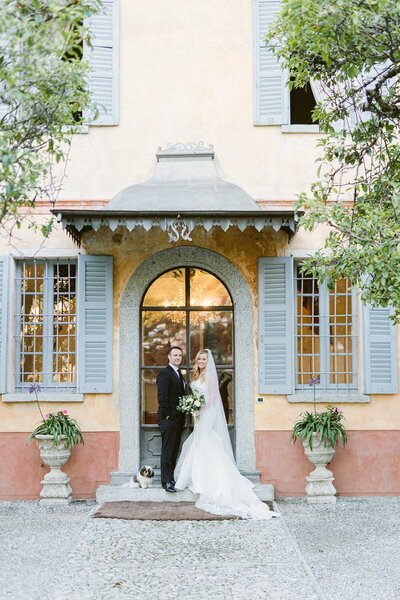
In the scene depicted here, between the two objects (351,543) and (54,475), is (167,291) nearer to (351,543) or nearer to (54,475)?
(54,475)

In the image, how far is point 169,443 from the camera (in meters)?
9.31

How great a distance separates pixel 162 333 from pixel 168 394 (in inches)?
39.2

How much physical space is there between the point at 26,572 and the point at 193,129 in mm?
5983

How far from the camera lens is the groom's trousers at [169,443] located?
30.2 ft

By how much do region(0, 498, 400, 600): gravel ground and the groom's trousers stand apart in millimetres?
1023

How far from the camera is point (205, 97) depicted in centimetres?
1002

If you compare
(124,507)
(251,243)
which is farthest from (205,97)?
(124,507)

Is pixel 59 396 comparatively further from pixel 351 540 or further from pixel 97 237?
pixel 351 540

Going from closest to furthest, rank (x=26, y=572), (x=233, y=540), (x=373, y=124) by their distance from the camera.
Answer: (x=26, y=572) < (x=373, y=124) < (x=233, y=540)

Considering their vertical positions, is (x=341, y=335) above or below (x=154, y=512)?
above

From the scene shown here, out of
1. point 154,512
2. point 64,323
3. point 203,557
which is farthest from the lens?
point 64,323

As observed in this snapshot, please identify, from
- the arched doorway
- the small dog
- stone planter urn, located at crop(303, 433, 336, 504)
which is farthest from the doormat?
the arched doorway

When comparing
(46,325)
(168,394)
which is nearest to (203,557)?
(168,394)

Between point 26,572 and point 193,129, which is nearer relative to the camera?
point 26,572
